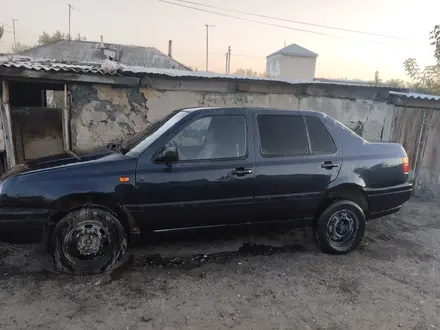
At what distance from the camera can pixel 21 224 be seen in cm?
327

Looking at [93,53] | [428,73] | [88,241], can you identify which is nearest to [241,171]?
[88,241]

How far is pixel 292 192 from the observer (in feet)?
13.1

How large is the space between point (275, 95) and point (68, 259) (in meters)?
4.93

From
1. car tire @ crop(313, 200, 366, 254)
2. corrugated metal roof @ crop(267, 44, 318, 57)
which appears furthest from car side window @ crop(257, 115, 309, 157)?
corrugated metal roof @ crop(267, 44, 318, 57)

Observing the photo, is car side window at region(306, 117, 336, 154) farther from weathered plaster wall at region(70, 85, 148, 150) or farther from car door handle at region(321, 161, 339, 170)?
weathered plaster wall at region(70, 85, 148, 150)

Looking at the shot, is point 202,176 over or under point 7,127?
under

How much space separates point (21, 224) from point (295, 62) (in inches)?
1232

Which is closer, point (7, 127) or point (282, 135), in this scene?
point (282, 135)

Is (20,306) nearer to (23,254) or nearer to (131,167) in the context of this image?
(23,254)

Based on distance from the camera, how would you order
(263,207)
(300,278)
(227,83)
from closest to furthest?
(300,278) → (263,207) → (227,83)

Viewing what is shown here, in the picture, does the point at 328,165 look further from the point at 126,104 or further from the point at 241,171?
the point at 126,104

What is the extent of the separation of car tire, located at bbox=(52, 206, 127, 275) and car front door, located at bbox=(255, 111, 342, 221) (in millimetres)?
1607

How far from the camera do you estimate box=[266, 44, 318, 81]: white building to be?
31.2 m

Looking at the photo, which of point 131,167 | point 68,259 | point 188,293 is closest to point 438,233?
point 188,293
